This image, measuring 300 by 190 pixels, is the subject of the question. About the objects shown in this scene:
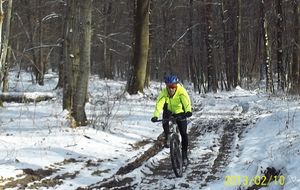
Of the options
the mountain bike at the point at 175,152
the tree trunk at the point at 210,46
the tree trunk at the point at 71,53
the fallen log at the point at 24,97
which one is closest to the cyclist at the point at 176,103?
the mountain bike at the point at 175,152

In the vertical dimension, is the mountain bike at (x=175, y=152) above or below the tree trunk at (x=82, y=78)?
below

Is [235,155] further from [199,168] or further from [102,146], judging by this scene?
[102,146]

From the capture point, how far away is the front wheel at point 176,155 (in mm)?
8923

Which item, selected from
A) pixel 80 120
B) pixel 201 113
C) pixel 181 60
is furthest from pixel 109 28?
pixel 80 120

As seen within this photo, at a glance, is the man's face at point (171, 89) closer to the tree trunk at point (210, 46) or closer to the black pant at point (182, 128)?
the black pant at point (182, 128)

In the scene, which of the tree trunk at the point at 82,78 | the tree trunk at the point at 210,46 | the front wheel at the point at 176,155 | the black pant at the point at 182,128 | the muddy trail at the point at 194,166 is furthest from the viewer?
the tree trunk at the point at 210,46

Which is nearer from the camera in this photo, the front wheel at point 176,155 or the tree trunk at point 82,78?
the front wheel at point 176,155

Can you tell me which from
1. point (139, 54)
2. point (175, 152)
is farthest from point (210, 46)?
point (175, 152)

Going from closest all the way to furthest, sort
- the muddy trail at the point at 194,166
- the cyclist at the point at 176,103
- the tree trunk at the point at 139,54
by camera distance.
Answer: the muddy trail at the point at 194,166 < the cyclist at the point at 176,103 < the tree trunk at the point at 139,54

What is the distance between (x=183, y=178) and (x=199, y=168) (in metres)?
0.79

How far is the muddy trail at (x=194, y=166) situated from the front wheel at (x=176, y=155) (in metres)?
0.16

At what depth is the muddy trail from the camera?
8391mm

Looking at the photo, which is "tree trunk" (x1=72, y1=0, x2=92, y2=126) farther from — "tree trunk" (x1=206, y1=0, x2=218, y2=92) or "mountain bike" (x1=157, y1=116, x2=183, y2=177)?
"tree trunk" (x1=206, y1=0, x2=218, y2=92)

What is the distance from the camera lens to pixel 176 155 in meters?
9.12
